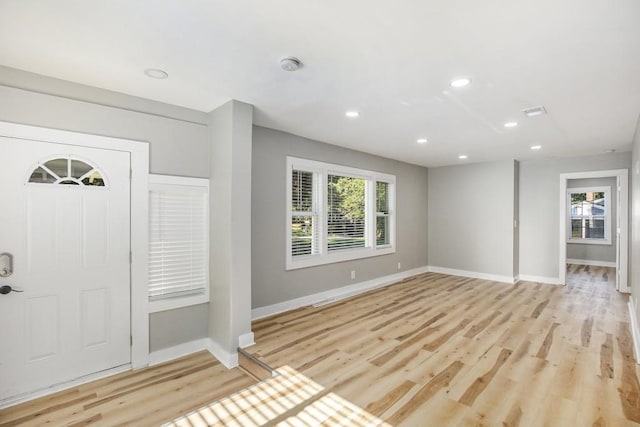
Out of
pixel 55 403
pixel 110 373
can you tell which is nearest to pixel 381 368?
pixel 110 373

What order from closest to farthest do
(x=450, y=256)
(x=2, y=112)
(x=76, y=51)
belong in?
(x=76, y=51)
(x=2, y=112)
(x=450, y=256)

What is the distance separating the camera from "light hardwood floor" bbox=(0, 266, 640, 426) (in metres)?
2.28

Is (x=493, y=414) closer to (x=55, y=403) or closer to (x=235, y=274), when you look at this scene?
(x=235, y=274)

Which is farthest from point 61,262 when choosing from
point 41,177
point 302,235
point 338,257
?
point 338,257

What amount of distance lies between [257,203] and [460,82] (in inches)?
105

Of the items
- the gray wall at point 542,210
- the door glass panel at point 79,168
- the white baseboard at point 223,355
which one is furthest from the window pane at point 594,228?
the door glass panel at point 79,168

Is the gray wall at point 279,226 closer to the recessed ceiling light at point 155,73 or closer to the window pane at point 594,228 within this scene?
the recessed ceiling light at point 155,73

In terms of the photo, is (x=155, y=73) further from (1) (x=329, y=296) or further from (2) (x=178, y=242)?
(1) (x=329, y=296)

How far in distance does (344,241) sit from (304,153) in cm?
170

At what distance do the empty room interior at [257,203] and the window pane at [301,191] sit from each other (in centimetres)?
3

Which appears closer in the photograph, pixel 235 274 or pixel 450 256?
pixel 235 274

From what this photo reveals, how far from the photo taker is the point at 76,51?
2.21 metres

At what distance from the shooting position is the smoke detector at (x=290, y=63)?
2.30m

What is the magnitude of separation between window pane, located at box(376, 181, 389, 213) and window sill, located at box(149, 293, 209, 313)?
381cm
